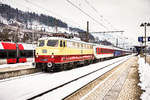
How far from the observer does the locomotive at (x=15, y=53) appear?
1603cm

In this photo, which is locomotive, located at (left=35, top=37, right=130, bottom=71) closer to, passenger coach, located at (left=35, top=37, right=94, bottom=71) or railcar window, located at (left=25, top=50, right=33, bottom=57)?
passenger coach, located at (left=35, top=37, right=94, bottom=71)

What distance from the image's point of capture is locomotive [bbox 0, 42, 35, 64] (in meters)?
16.0

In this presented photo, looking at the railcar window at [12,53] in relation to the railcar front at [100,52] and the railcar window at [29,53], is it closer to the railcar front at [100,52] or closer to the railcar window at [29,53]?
the railcar window at [29,53]

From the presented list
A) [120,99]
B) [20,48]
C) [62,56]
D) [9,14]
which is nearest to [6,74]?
[62,56]

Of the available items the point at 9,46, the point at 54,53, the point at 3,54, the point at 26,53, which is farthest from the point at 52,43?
the point at 26,53

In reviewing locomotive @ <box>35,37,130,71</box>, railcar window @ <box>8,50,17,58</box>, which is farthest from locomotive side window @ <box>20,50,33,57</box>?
locomotive @ <box>35,37,130,71</box>

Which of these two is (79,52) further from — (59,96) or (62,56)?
(59,96)

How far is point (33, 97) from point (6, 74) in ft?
17.4

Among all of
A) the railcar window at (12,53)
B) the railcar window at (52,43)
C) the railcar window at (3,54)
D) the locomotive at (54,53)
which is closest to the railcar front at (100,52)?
the locomotive at (54,53)

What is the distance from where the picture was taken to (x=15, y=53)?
17.8 metres

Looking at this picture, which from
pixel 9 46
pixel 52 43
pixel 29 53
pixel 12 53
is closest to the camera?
pixel 52 43

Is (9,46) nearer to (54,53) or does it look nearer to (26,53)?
(26,53)

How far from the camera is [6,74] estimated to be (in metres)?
9.68

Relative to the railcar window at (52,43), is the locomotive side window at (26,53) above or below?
below
